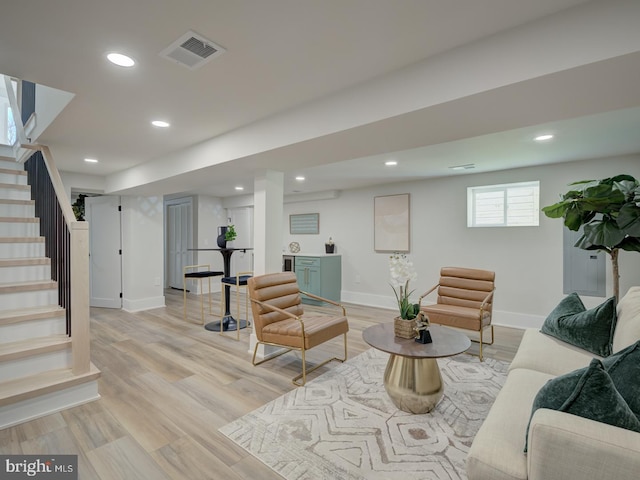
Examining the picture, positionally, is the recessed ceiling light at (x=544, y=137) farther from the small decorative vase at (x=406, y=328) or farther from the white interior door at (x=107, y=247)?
the white interior door at (x=107, y=247)

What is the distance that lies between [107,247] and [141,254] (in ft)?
1.92

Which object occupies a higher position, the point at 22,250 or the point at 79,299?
the point at 22,250

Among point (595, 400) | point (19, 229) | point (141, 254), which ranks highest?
point (19, 229)

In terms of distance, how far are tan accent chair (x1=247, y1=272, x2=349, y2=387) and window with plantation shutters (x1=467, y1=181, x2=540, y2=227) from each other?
10.4 ft

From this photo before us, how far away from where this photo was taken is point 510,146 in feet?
11.2

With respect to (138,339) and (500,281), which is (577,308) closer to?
(500,281)

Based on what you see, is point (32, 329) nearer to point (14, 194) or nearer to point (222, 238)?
point (14, 194)

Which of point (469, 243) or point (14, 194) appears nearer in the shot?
point (14, 194)

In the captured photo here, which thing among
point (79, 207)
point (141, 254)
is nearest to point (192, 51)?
point (141, 254)

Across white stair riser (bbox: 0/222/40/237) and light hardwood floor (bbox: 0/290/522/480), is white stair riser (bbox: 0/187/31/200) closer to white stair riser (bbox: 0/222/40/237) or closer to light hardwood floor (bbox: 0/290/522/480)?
white stair riser (bbox: 0/222/40/237)

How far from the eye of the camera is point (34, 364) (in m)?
2.48

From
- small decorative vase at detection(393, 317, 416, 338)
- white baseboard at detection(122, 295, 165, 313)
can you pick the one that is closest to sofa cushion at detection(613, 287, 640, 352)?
small decorative vase at detection(393, 317, 416, 338)

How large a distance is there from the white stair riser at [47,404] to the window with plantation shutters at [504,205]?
5177 millimetres

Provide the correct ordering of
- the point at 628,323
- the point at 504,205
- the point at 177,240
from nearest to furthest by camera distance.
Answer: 1. the point at 628,323
2. the point at 504,205
3. the point at 177,240
